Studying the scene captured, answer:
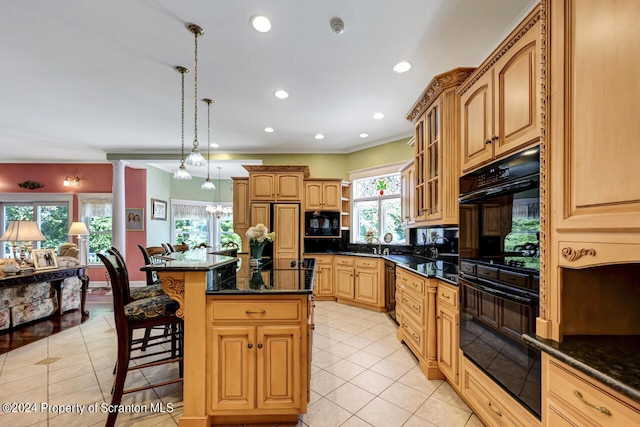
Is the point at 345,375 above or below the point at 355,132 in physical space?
below

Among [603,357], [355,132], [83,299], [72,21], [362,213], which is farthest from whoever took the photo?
[362,213]

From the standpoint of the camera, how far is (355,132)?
14.5 feet

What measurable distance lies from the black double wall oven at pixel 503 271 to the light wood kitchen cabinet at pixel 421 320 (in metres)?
0.41

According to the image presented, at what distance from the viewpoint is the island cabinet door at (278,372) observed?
1.68 metres

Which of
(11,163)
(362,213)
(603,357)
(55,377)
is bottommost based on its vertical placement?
(55,377)

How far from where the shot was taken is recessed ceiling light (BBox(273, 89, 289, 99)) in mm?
3066

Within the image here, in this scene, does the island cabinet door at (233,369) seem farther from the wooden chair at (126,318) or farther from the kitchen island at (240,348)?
the wooden chair at (126,318)

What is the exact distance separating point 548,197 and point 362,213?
13.6 ft

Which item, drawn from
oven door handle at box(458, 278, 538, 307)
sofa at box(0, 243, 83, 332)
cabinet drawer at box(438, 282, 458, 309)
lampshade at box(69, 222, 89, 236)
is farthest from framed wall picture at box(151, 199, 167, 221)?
oven door handle at box(458, 278, 538, 307)

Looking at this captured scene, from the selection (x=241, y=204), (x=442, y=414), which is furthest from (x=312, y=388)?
(x=241, y=204)

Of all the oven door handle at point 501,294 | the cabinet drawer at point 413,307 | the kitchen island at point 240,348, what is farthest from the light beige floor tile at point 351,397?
the oven door handle at point 501,294

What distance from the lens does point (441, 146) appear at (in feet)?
7.90

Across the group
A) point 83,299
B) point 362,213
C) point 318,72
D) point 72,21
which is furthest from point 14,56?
point 362,213

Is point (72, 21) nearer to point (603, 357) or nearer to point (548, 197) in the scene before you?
point (548, 197)
